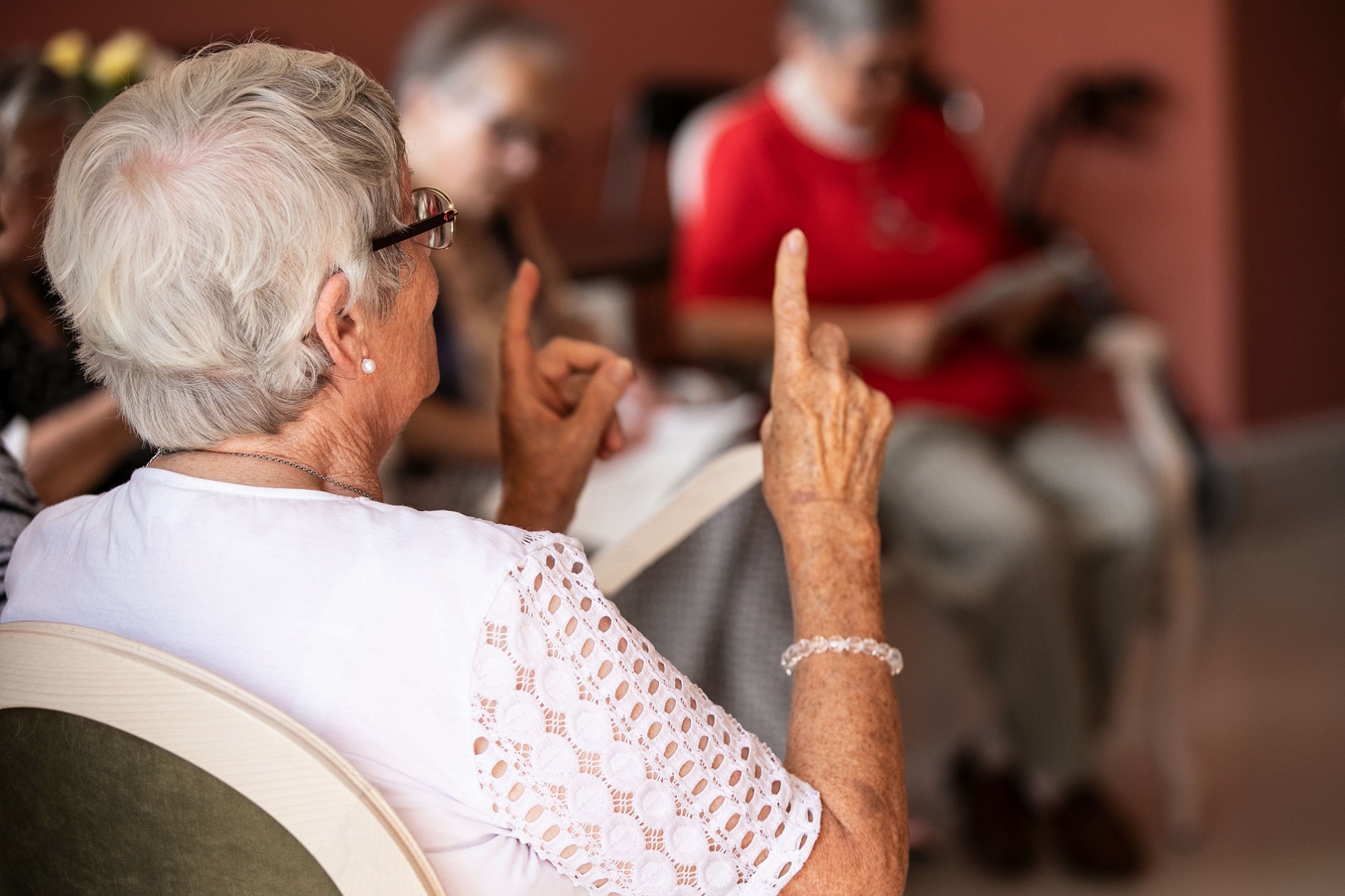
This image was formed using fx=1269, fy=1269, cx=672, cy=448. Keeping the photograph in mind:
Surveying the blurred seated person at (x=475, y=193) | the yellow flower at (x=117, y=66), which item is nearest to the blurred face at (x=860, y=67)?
the blurred seated person at (x=475, y=193)

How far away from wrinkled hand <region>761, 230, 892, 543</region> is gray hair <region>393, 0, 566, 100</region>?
3.65ft

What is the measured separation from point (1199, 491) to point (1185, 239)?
0.77 metres

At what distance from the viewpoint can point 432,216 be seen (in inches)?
33.6

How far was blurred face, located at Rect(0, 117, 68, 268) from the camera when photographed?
1521mm

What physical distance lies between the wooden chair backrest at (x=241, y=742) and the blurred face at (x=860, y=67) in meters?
1.74

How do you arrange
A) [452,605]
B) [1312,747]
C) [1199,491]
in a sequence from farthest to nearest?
[1199,491] → [1312,747] → [452,605]

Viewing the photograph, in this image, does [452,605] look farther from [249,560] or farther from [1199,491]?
[1199,491]

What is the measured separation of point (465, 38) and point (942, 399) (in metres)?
0.99

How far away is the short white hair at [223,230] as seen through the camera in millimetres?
758

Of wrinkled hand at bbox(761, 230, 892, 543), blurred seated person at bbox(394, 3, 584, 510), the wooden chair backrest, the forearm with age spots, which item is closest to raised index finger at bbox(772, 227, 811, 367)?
wrinkled hand at bbox(761, 230, 892, 543)

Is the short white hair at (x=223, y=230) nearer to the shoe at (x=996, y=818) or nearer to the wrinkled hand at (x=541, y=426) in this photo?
the wrinkled hand at (x=541, y=426)

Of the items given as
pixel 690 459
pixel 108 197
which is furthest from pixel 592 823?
pixel 690 459

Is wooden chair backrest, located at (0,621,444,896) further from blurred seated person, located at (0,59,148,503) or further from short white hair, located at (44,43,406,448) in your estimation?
blurred seated person, located at (0,59,148,503)

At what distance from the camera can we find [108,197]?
0.77m
